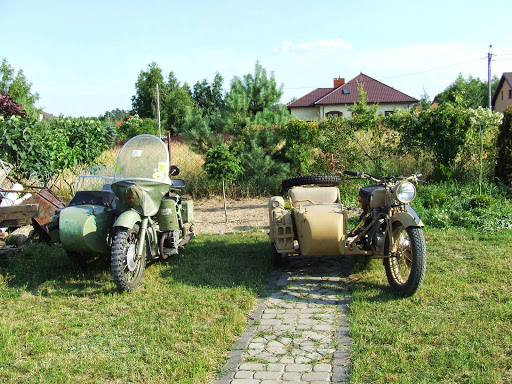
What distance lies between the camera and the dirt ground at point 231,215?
8977mm

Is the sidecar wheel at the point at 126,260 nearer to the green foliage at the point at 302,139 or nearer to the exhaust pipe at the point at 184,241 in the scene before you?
the exhaust pipe at the point at 184,241

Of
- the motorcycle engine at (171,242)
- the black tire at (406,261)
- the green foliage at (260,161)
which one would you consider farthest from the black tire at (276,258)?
the green foliage at (260,161)

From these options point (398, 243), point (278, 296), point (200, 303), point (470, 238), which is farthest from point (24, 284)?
point (470, 238)

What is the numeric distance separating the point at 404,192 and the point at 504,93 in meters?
50.5

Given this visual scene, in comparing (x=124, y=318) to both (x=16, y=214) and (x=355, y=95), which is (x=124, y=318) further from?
(x=355, y=95)

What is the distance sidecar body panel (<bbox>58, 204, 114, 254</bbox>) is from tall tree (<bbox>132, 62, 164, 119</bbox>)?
2642cm

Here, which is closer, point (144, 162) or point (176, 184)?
point (144, 162)

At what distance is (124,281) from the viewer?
205 inches

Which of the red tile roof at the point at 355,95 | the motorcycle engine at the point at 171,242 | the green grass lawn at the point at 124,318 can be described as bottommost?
the green grass lawn at the point at 124,318

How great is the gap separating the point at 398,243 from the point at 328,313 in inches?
44.1

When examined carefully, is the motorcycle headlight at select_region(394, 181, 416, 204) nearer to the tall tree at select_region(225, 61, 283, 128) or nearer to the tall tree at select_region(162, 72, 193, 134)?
the tall tree at select_region(225, 61, 283, 128)

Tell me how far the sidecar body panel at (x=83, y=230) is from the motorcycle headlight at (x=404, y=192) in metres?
3.26

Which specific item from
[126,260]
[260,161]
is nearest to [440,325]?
[126,260]

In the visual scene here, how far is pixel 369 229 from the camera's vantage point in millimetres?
5629
